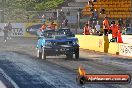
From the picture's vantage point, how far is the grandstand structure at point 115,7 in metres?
47.1

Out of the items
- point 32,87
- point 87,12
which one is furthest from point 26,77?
point 87,12

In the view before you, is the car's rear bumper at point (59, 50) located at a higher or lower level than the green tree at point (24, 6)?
lower

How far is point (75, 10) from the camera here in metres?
43.3

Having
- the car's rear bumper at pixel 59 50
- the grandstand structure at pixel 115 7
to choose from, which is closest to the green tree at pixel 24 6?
the grandstand structure at pixel 115 7

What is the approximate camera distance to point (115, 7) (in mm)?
Answer: 48562

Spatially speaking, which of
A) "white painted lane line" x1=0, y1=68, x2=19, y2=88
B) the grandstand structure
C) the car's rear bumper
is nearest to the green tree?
the grandstand structure

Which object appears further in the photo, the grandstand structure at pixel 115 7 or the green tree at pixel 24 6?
the green tree at pixel 24 6

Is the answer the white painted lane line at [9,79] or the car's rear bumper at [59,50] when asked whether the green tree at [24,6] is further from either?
the white painted lane line at [9,79]

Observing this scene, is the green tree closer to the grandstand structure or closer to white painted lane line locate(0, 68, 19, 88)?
the grandstand structure

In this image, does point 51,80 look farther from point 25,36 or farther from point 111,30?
point 25,36

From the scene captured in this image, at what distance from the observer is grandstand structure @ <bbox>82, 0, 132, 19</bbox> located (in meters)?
47.1

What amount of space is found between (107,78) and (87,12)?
39294 mm

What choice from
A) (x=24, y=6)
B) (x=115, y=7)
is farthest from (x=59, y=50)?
(x=24, y=6)

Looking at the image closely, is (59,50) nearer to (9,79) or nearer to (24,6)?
(9,79)
